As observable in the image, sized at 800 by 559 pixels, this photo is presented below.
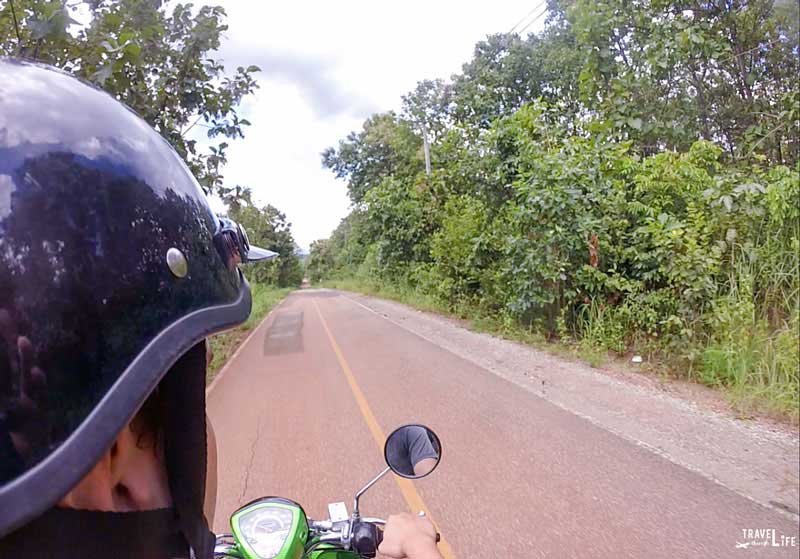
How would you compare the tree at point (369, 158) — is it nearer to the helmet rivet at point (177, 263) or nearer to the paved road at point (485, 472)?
the paved road at point (485, 472)

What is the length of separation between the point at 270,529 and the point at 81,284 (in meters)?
0.81

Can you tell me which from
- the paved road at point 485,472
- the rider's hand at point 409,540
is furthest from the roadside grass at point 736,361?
the rider's hand at point 409,540

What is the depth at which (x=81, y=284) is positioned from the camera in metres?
0.72

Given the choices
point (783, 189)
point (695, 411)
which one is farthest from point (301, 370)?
point (783, 189)

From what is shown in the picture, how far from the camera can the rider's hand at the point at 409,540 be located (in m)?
1.07

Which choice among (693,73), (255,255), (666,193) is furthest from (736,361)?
(255,255)

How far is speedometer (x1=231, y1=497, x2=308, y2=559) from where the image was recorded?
1163 mm

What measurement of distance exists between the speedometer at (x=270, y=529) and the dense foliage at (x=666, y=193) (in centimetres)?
468

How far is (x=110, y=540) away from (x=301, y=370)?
24.2 ft

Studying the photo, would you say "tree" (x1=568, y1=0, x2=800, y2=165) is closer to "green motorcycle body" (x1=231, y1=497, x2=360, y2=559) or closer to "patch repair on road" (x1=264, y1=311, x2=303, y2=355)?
"green motorcycle body" (x1=231, y1=497, x2=360, y2=559)

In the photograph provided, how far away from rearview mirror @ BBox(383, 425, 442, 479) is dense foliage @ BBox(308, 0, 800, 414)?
4422 mm

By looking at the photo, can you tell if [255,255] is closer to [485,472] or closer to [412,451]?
[412,451]

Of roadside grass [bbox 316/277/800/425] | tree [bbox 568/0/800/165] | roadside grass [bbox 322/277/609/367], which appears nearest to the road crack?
roadside grass [bbox 316/277/800/425]

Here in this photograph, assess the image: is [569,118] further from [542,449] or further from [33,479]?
[33,479]
